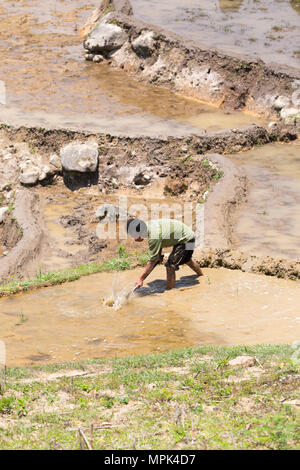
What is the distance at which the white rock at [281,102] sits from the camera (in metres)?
17.8

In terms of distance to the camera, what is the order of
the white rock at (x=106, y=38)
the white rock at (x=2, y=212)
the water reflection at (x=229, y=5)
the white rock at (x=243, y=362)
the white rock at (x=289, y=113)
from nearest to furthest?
the white rock at (x=243, y=362), the white rock at (x=2, y=212), the white rock at (x=289, y=113), the white rock at (x=106, y=38), the water reflection at (x=229, y=5)

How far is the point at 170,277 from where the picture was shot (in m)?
10.5

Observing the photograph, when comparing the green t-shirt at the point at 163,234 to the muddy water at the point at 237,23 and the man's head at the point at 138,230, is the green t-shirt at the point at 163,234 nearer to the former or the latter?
the man's head at the point at 138,230

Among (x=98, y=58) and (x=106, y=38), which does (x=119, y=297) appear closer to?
(x=98, y=58)

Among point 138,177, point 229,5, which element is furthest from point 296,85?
point 229,5

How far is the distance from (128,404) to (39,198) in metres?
10.1

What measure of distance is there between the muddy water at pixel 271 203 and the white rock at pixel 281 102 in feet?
4.32

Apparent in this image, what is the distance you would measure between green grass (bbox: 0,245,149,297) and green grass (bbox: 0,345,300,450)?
11.2ft

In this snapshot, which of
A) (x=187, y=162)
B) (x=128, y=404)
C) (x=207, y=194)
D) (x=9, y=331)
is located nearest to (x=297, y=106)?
(x=187, y=162)

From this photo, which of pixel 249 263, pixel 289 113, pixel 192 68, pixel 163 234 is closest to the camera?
pixel 163 234

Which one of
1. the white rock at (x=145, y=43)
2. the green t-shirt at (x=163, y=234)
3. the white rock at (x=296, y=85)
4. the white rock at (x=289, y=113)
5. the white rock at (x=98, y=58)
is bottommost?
the green t-shirt at (x=163, y=234)

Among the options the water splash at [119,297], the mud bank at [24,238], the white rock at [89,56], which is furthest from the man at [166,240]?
the white rock at [89,56]

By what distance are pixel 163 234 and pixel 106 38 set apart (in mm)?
13648
